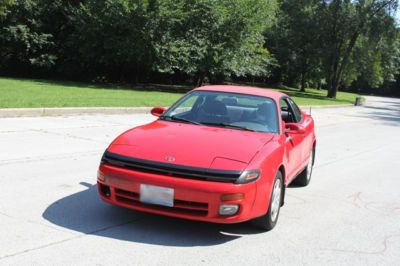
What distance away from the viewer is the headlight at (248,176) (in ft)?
15.7

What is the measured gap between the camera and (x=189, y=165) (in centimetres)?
481

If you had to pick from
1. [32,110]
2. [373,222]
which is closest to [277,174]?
[373,222]

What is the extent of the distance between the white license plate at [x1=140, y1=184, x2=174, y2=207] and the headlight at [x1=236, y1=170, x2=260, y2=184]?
2.06 ft

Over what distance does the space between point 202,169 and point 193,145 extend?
0.46m

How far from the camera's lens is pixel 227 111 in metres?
6.38

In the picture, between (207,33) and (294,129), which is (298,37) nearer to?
(207,33)

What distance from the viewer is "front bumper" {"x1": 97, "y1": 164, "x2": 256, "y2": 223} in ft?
15.4

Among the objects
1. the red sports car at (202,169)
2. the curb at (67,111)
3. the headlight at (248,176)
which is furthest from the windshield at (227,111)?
the curb at (67,111)

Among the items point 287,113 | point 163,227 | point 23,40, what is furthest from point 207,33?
point 163,227

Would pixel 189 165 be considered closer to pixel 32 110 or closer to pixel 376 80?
pixel 32 110

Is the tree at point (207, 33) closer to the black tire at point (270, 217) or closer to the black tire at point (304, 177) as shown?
the black tire at point (304, 177)

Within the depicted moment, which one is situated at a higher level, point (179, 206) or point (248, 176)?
point (248, 176)

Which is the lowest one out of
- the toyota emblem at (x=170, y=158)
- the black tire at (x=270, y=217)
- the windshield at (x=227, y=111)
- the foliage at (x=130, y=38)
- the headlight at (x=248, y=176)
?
the black tire at (x=270, y=217)

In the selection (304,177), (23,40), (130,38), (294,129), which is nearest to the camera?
(294,129)
